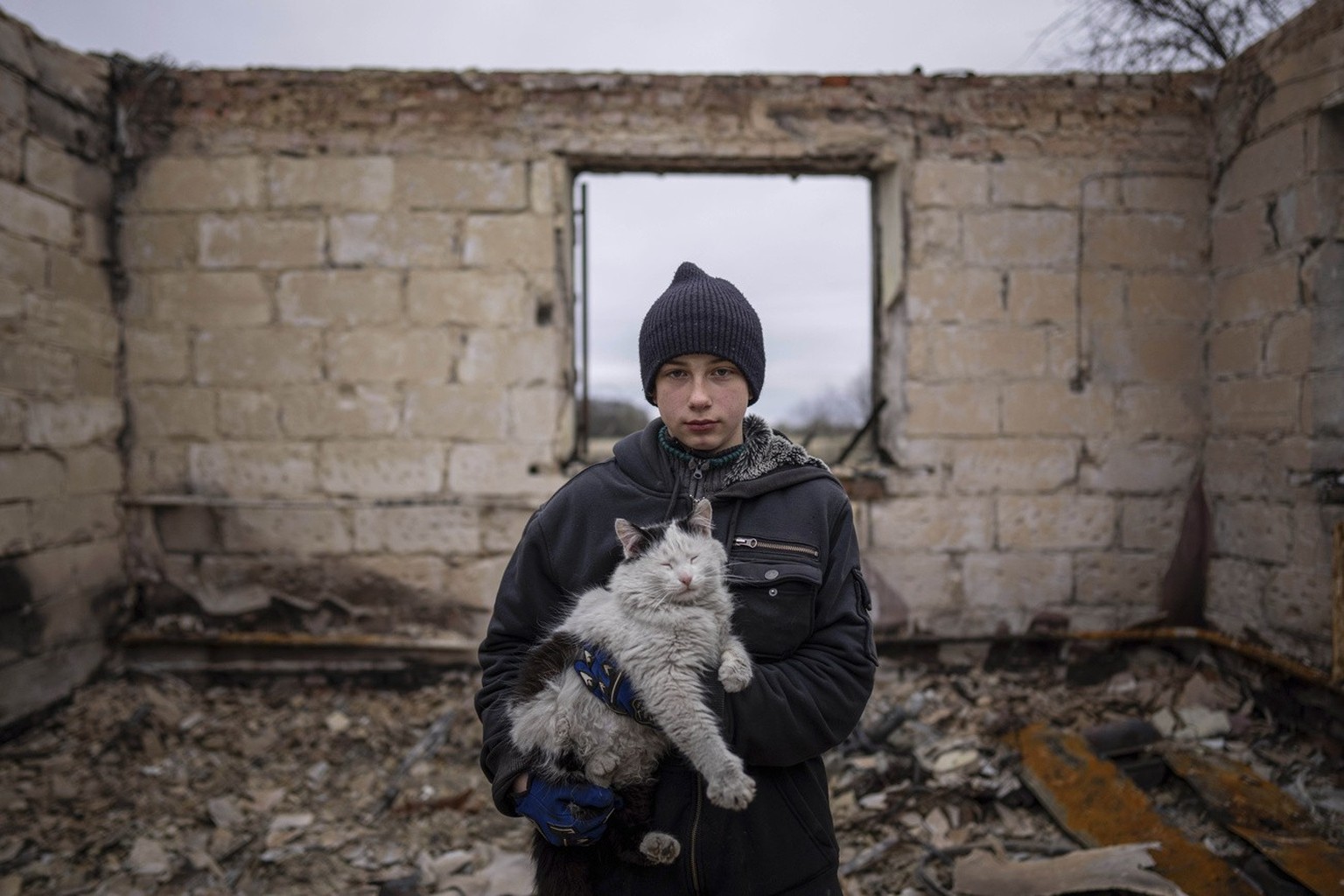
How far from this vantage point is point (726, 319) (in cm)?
173

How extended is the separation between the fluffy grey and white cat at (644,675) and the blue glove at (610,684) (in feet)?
0.04

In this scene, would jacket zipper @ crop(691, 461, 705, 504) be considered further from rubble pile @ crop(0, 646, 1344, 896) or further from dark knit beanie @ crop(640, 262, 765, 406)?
rubble pile @ crop(0, 646, 1344, 896)

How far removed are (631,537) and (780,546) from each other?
13.3 inches

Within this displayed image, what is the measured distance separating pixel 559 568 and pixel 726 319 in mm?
736

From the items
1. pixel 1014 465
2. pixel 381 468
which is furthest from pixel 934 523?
pixel 381 468

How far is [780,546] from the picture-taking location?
1.67 m

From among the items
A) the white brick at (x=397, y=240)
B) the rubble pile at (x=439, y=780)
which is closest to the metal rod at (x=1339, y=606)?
the rubble pile at (x=439, y=780)

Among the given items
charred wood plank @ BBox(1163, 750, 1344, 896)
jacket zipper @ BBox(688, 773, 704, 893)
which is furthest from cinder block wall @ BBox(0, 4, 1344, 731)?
jacket zipper @ BBox(688, 773, 704, 893)

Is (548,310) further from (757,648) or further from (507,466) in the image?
(757,648)

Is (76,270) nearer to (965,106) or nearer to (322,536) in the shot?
(322,536)

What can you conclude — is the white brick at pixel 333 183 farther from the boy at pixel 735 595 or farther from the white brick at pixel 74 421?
the boy at pixel 735 595

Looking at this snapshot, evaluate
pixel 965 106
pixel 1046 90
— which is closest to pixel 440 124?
pixel 965 106

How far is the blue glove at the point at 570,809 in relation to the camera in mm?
1599

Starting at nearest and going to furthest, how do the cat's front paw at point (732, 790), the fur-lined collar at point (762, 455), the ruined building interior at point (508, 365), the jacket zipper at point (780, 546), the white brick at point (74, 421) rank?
the cat's front paw at point (732, 790) < the jacket zipper at point (780, 546) < the fur-lined collar at point (762, 455) < the white brick at point (74, 421) < the ruined building interior at point (508, 365)
